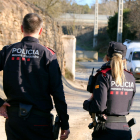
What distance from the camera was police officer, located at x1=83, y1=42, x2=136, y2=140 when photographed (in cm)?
245

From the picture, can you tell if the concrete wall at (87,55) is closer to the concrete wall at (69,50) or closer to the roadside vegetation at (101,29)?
the roadside vegetation at (101,29)

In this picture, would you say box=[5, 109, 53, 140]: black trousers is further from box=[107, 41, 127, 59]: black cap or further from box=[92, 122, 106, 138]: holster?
box=[107, 41, 127, 59]: black cap

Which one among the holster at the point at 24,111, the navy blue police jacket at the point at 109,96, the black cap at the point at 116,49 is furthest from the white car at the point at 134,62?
the holster at the point at 24,111

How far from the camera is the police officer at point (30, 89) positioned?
2252 millimetres

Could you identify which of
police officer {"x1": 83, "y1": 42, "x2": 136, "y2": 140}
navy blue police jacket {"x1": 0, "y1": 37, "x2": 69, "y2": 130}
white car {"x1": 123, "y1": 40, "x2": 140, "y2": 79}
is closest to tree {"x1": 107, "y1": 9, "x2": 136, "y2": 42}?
white car {"x1": 123, "y1": 40, "x2": 140, "y2": 79}

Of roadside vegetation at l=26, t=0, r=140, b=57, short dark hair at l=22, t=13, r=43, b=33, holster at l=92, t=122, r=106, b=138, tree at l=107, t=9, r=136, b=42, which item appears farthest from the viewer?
tree at l=107, t=9, r=136, b=42

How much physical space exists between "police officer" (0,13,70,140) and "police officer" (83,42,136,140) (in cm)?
41

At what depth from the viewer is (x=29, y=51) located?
91.1 inches

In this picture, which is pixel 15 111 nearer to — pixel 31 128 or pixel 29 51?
pixel 31 128

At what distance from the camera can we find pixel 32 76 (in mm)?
2281

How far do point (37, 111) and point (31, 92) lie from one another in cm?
21

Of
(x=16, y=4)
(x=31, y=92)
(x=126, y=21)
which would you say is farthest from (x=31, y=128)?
(x=126, y=21)

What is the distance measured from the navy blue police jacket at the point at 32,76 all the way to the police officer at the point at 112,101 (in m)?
0.42

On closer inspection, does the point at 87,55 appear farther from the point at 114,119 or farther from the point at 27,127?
the point at 27,127
